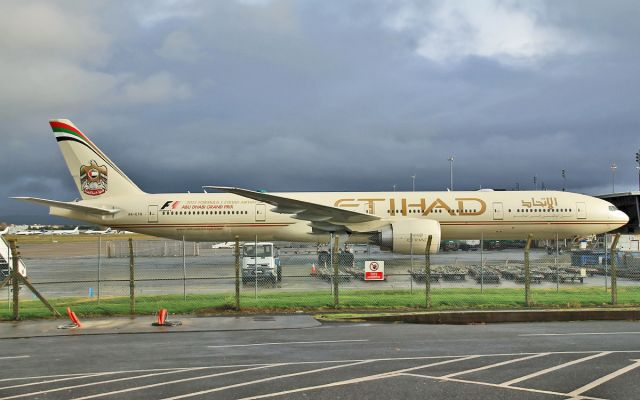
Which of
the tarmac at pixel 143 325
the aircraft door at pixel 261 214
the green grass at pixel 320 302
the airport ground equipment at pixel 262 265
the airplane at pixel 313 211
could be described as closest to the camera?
the tarmac at pixel 143 325

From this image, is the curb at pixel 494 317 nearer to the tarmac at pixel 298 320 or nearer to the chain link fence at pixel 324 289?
the tarmac at pixel 298 320

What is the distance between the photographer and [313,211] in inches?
1237

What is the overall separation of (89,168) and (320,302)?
76.4ft

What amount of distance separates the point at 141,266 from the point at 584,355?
2980 cm

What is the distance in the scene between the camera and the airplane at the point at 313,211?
32.2 m

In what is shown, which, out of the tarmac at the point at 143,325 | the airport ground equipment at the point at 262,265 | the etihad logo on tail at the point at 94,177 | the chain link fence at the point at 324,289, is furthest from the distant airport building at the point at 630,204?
the tarmac at the point at 143,325

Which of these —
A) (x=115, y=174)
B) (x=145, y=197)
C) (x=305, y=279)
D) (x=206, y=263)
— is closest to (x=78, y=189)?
(x=115, y=174)

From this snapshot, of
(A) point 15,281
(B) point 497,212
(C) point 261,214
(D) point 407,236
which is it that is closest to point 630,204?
(B) point 497,212

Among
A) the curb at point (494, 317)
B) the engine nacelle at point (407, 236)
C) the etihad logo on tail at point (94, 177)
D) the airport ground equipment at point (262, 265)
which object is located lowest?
the curb at point (494, 317)

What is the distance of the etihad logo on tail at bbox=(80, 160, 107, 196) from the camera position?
1379 inches

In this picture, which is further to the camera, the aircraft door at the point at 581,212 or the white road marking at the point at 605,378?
the aircraft door at the point at 581,212

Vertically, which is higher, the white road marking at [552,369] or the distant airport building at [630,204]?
the distant airport building at [630,204]

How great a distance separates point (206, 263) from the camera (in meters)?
35.8

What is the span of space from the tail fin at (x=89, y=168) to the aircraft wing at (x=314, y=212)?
9745 mm
